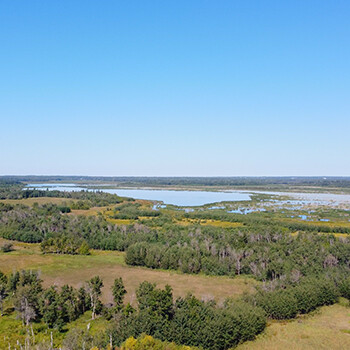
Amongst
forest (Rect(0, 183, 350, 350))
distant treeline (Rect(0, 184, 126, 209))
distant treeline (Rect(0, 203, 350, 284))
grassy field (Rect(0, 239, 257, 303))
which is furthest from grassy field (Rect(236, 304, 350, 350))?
distant treeline (Rect(0, 184, 126, 209))

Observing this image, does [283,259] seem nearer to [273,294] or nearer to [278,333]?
[273,294]

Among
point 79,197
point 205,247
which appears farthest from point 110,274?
point 79,197

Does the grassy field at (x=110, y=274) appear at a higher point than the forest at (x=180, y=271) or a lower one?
lower

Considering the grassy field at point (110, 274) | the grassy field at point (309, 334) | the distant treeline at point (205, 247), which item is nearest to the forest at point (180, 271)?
the distant treeline at point (205, 247)

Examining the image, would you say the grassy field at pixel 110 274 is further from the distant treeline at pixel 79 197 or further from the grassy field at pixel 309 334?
the distant treeline at pixel 79 197

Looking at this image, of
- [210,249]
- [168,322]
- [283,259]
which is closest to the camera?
[168,322]

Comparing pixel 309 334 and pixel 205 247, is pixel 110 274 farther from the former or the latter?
pixel 309 334

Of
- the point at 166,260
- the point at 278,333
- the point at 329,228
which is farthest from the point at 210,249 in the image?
the point at 329,228
